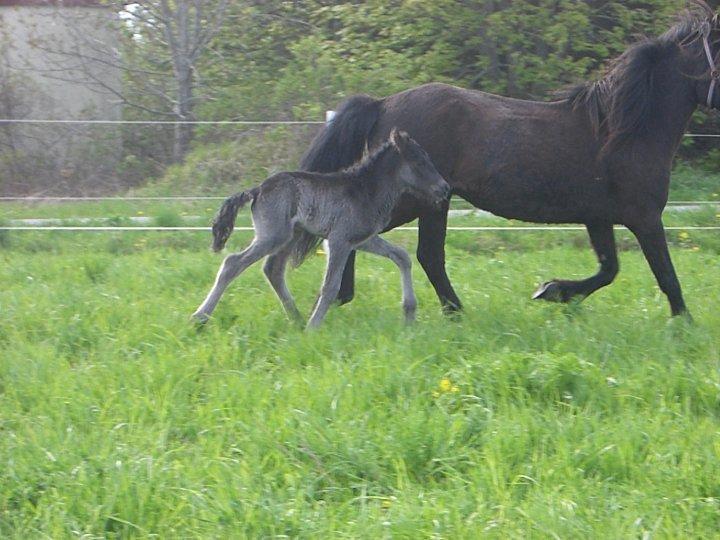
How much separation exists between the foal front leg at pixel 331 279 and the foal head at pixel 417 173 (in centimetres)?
62

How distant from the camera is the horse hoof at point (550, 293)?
717 centimetres

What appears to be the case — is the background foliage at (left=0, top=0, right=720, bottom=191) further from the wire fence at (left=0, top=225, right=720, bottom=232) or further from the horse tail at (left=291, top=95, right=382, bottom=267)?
the horse tail at (left=291, top=95, right=382, bottom=267)

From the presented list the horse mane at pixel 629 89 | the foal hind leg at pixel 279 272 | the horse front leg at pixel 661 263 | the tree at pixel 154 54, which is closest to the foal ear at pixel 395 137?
the foal hind leg at pixel 279 272

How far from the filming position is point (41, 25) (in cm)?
1605

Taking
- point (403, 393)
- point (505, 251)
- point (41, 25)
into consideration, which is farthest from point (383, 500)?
point (41, 25)

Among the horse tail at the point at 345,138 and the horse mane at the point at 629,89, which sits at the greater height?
the horse mane at the point at 629,89

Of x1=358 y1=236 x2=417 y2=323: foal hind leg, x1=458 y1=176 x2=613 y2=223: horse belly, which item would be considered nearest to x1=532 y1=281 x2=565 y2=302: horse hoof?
x1=458 y1=176 x2=613 y2=223: horse belly

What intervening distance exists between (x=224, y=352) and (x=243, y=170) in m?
7.96

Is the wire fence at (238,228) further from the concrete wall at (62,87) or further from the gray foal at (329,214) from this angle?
the gray foal at (329,214)

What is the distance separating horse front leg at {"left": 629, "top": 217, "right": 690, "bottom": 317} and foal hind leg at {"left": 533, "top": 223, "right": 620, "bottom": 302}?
481 mm

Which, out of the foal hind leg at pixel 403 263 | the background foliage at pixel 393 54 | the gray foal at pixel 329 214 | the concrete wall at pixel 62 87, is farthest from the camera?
the background foliage at pixel 393 54

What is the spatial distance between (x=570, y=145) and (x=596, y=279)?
3.35 ft

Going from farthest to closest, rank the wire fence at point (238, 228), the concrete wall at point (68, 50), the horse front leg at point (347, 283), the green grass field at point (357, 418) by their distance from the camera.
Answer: the concrete wall at point (68, 50)
the wire fence at point (238, 228)
the horse front leg at point (347, 283)
the green grass field at point (357, 418)

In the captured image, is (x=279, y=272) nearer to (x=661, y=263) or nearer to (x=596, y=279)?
(x=596, y=279)
